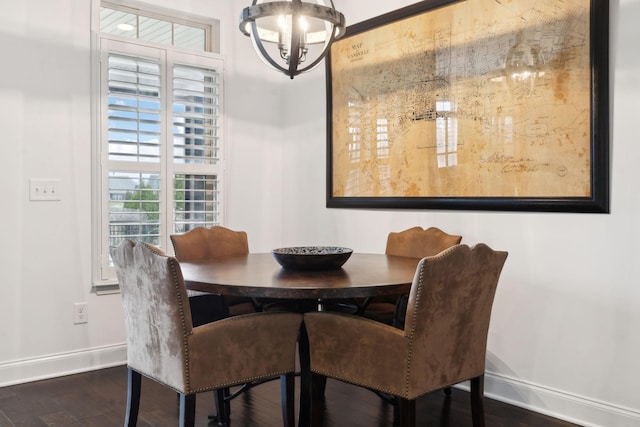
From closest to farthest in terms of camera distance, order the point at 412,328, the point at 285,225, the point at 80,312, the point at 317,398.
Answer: the point at 412,328 → the point at 317,398 → the point at 80,312 → the point at 285,225

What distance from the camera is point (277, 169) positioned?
173 inches

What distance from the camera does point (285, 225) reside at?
439 centimetres

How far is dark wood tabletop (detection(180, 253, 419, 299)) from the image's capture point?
194 cm

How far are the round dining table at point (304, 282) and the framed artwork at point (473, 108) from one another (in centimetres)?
72

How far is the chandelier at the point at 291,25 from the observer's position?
230 cm

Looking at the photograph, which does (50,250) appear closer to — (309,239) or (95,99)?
(95,99)

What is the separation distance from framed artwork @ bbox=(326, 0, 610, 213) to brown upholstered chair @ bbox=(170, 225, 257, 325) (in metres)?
0.96

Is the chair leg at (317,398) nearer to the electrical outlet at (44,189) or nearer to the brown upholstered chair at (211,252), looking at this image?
the brown upholstered chair at (211,252)

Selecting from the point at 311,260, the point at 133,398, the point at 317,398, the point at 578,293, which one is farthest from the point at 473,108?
the point at 133,398

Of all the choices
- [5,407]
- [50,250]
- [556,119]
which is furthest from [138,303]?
[556,119]

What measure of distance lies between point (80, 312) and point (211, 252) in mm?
986

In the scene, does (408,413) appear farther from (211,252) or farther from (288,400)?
(211,252)

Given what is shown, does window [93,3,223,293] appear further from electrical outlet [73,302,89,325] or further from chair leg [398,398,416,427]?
chair leg [398,398,416,427]

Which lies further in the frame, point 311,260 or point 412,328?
point 311,260
